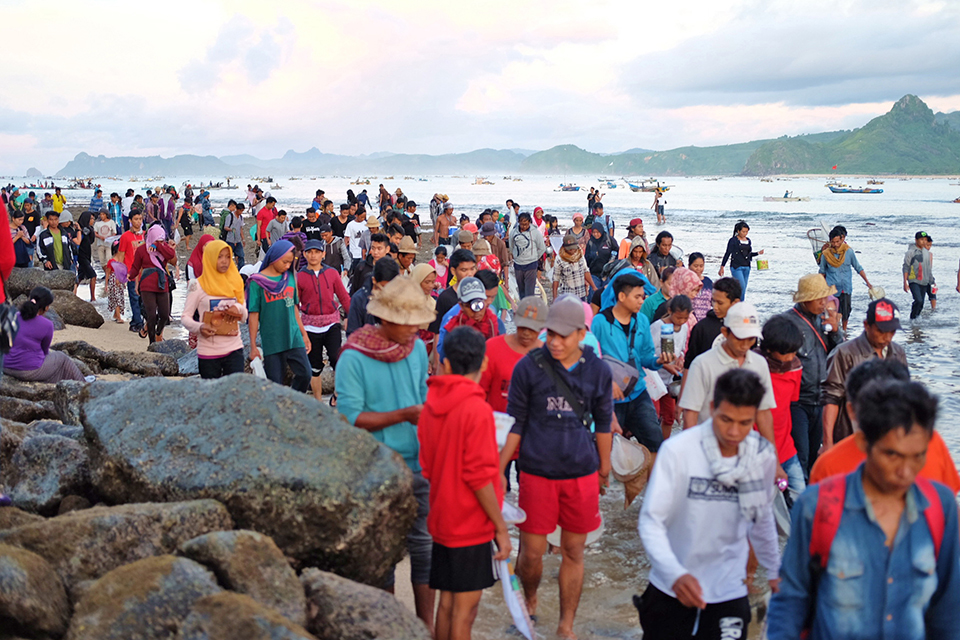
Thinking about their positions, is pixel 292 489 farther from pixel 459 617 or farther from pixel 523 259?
pixel 523 259

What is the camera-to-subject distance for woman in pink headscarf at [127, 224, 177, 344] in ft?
36.0

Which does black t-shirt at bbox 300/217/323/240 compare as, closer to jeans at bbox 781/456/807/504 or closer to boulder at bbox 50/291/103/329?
boulder at bbox 50/291/103/329

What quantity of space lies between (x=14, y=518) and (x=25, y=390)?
3844mm

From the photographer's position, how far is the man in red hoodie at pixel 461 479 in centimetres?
341

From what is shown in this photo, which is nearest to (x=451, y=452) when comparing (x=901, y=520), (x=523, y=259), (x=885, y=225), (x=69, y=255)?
(x=901, y=520)

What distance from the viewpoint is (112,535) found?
11.8 ft

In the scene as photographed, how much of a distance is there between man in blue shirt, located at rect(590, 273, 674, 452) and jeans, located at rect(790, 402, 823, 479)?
1014 millimetres

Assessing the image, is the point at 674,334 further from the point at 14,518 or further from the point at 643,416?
the point at 14,518

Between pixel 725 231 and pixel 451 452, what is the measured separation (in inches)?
1383

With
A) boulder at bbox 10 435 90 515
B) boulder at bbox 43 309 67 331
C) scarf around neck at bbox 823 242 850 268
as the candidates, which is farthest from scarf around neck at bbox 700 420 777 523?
boulder at bbox 43 309 67 331

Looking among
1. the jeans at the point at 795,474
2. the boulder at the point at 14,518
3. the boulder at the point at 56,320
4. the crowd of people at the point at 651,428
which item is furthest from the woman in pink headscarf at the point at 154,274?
the jeans at the point at 795,474

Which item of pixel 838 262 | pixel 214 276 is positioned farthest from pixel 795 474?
pixel 838 262

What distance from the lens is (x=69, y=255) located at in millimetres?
17469

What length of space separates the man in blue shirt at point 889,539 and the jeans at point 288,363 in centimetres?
525
